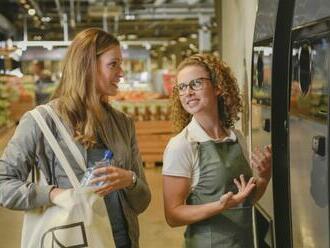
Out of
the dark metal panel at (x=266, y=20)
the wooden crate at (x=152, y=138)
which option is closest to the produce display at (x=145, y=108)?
the wooden crate at (x=152, y=138)

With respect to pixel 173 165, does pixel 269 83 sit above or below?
above

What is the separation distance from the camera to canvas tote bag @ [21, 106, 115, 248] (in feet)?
5.94

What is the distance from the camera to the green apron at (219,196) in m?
1.98

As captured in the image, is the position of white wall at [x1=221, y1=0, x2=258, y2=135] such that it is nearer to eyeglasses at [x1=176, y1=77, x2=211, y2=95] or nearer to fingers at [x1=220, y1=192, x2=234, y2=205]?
eyeglasses at [x1=176, y1=77, x2=211, y2=95]

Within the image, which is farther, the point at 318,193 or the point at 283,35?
the point at 283,35

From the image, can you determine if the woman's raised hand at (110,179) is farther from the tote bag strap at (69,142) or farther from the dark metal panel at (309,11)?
the dark metal panel at (309,11)

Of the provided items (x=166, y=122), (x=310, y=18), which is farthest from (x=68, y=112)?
(x=166, y=122)

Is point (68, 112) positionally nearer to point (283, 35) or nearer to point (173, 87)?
point (173, 87)

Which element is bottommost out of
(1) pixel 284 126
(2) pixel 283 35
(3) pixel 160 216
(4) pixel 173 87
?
(3) pixel 160 216

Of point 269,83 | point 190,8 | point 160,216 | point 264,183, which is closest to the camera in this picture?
point 264,183

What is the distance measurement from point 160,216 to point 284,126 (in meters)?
3.97

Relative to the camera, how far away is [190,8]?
15.5 meters

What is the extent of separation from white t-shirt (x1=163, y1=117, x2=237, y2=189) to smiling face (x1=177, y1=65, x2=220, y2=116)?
61mm

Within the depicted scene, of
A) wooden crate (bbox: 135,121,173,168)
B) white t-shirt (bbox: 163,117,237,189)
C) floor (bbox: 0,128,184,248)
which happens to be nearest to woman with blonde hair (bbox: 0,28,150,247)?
white t-shirt (bbox: 163,117,237,189)
